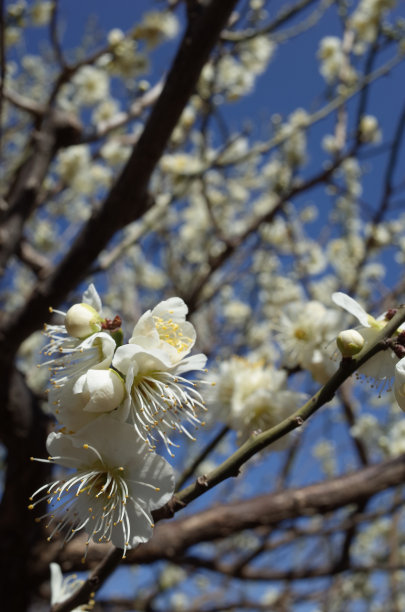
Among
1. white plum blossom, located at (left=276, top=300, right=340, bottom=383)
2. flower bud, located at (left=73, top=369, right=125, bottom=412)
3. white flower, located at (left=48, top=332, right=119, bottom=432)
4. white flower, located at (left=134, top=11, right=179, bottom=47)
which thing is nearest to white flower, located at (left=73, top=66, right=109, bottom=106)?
white flower, located at (left=134, top=11, right=179, bottom=47)

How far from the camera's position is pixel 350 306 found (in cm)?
90

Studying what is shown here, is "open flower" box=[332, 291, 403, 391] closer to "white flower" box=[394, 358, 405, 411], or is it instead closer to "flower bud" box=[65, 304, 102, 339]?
"white flower" box=[394, 358, 405, 411]

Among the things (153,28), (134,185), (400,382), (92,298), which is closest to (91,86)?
(153,28)

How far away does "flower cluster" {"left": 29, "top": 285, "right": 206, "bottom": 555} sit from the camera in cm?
80

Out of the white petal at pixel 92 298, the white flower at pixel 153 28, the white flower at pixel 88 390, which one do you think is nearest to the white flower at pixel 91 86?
the white flower at pixel 153 28

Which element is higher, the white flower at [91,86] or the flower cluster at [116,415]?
the white flower at [91,86]

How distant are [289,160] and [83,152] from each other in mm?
1729

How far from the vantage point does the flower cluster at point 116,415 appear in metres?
0.80

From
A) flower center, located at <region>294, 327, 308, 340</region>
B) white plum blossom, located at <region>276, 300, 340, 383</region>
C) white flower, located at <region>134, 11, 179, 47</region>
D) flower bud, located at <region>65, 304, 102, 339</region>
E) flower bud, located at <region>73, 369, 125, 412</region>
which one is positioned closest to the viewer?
flower bud, located at <region>73, 369, 125, 412</region>

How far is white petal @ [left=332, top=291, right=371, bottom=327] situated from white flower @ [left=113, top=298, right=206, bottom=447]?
238mm

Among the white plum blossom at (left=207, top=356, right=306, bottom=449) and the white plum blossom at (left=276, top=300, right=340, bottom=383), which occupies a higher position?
the white plum blossom at (left=276, top=300, right=340, bottom=383)

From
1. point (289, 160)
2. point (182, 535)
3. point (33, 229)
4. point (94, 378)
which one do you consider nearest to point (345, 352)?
point (94, 378)

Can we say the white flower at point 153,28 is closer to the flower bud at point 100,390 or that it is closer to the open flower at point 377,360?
the open flower at point 377,360

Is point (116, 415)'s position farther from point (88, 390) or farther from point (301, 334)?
point (301, 334)
